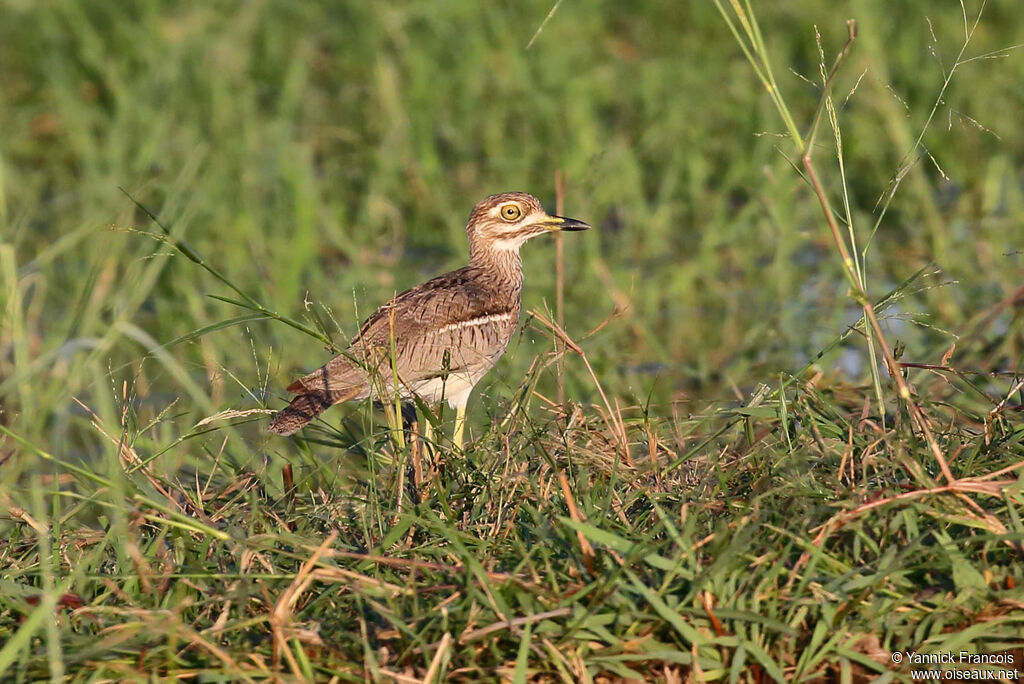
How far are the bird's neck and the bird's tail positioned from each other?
131 centimetres

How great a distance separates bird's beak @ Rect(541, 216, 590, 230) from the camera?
19.8 feet

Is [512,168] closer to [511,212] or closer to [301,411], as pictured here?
[511,212]

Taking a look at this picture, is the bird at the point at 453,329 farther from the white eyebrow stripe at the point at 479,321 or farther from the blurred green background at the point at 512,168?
the blurred green background at the point at 512,168

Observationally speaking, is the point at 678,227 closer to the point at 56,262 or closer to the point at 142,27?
the point at 56,262

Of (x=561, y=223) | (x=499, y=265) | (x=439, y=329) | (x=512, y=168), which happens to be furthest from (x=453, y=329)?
(x=512, y=168)

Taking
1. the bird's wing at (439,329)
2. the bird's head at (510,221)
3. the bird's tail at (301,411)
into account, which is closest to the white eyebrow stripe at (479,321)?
the bird's wing at (439,329)

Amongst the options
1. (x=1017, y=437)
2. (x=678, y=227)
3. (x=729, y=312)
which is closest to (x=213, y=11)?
(x=678, y=227)

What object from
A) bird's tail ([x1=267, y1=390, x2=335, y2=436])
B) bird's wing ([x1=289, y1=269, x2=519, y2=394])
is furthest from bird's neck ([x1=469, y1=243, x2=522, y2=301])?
bird's tail ([x1=267, y1=390, x2=335, y2=436])

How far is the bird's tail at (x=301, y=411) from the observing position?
15.6ft

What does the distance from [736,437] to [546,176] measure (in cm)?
505

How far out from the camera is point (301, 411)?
191 inches

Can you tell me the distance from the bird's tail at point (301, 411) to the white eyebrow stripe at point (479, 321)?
2.35ft

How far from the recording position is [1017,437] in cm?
386

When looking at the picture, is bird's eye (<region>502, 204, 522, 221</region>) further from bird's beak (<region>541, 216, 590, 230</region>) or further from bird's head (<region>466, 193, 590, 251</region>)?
bird's beak (<region>541, 216, 590, 230</region>)
